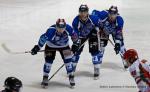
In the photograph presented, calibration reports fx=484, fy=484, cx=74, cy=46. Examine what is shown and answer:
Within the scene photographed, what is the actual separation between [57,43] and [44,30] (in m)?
4.35

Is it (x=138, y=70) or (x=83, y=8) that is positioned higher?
(x=83, y=8)

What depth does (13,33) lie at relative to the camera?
9734 millimetres

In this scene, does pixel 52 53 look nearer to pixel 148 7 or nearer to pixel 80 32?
pixel 80 32

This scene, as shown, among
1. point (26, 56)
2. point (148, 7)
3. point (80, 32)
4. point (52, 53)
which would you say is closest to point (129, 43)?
point (26, 56)

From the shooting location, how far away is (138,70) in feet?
14.6

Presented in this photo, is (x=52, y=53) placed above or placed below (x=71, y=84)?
above

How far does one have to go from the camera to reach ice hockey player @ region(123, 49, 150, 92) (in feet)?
14.5

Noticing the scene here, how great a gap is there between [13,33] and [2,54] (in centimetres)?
184

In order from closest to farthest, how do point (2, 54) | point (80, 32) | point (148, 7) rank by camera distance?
point (80, 32), point (2, 54), point (148, 7)

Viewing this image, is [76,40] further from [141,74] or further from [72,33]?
[141,74]

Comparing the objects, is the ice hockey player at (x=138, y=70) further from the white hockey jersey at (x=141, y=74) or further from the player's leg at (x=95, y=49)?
the player's leg at (x=95, y=49)

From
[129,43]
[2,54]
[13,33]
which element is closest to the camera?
[2,54]

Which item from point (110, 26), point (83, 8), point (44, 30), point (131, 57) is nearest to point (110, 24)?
point (110, 26)

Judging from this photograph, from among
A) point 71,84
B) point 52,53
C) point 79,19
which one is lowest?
point 71,84
